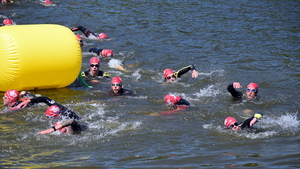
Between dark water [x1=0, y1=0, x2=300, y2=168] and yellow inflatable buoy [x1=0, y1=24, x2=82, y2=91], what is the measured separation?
2.96 ft

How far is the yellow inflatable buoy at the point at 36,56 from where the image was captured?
11.4 metres

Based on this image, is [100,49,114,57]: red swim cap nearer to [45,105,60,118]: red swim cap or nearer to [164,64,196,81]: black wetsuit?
[164,64,196,81]: black wetsuit

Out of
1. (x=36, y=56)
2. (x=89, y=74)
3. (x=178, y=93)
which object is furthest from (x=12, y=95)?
(x=178, y=93)

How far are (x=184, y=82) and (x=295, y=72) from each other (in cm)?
413

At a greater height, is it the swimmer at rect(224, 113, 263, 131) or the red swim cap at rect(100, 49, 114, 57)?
the red swim cap at rect(100, 49, 114, 57)

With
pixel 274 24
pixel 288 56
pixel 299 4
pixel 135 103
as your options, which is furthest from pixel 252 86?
pixel 299 4

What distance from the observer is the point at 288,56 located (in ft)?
55.3

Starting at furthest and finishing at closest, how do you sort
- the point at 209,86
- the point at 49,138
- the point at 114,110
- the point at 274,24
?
the point at 274,24 → the point at 209,86 → the point at 114,110 → the point at 49,138

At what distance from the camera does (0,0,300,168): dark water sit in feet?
28.4

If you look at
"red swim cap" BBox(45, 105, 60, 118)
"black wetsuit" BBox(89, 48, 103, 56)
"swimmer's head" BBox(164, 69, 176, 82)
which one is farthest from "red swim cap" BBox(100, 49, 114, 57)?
"red swim cap" BBox(45, 105, 60, 118)

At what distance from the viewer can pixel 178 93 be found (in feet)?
43.4

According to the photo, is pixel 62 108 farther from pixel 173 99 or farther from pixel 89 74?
pixel 89 74

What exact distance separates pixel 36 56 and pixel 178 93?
14.7 ft

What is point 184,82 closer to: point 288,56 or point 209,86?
point 209,86
